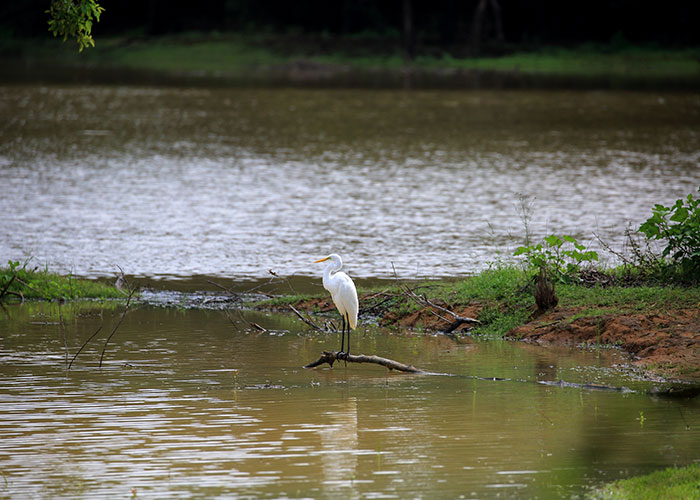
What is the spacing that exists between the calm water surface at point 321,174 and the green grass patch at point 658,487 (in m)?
7.70

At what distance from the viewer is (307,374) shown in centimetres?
988

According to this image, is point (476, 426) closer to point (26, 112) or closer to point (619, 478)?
point (619, 478)

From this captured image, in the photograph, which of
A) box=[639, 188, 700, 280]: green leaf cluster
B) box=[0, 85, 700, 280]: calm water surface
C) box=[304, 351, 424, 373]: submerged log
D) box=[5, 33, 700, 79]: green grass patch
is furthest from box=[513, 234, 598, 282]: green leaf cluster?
box=[5, 33, 700, 79]: green grass patch

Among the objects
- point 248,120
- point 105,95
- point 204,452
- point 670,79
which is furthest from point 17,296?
point 670,79

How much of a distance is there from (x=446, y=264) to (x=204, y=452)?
8.14m

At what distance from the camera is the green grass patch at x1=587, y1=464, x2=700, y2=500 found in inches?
251

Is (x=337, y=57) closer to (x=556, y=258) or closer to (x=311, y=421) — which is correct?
(x=556, y=258)

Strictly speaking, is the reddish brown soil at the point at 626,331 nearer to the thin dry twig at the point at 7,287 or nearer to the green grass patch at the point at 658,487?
the green grass patch at the point at 658,487

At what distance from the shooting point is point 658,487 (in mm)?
6539

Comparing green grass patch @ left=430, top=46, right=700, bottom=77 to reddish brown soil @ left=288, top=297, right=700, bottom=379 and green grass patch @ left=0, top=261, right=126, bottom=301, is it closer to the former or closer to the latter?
green grass patch @ left=0, top=261, right=126, bottom=301

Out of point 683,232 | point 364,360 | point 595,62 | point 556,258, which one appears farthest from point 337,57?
point 364,360

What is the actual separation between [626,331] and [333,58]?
42456mm

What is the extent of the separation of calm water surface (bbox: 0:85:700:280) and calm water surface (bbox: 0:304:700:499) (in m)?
4.10

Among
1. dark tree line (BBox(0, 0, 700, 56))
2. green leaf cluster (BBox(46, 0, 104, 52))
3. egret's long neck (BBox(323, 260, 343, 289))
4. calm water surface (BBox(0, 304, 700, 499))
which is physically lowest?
calm water surface (BBox(0, 304, 700, 499))
